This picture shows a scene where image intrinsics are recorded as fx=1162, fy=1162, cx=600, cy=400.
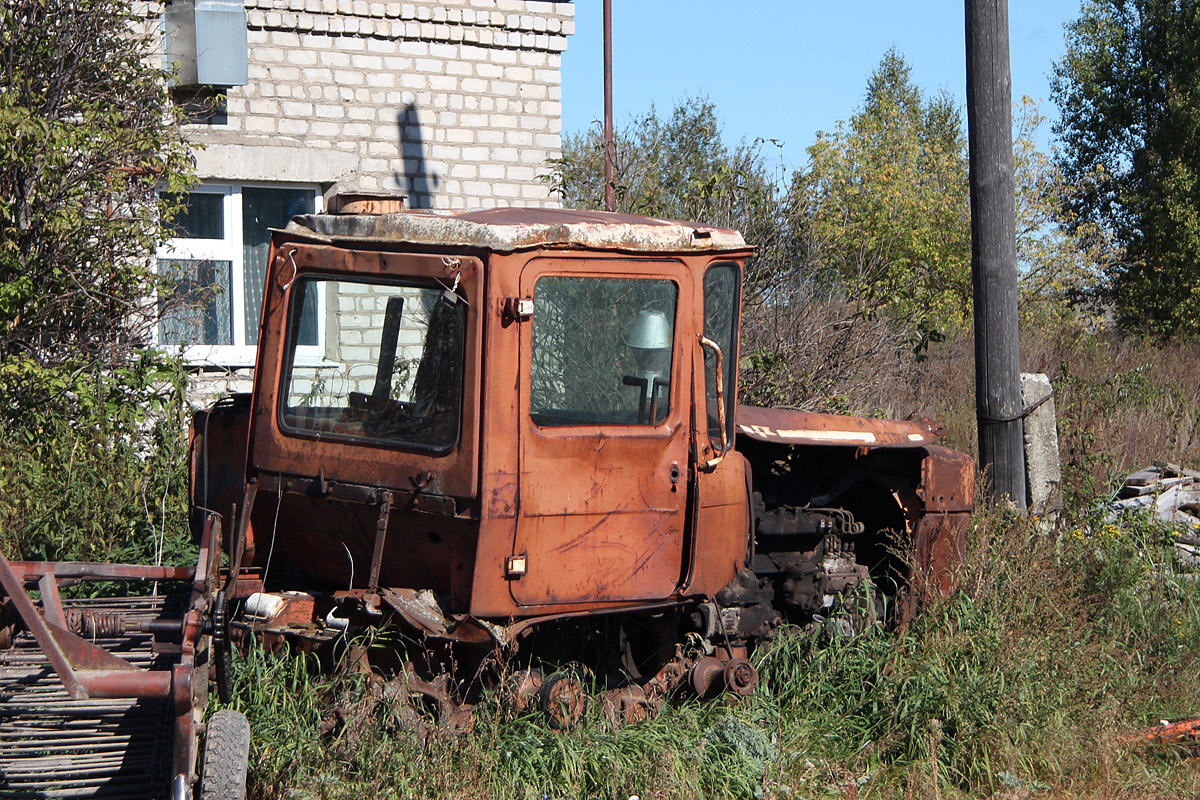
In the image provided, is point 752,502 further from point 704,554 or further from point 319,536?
point 319,536

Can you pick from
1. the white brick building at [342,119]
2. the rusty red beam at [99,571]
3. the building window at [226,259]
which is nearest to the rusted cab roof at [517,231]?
the rusty red beam at [99,571]

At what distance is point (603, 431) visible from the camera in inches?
171

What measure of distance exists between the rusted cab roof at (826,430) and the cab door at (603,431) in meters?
0.71

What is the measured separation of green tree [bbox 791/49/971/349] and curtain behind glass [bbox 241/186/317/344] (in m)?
4.52

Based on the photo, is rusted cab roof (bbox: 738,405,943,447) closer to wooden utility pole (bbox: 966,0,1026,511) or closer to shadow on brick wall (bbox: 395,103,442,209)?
wooden utility pole (bbox: 966,0,1026,511)

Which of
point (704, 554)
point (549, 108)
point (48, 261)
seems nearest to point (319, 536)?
point (704, 554)

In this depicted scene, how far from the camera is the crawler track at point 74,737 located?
3602 mm

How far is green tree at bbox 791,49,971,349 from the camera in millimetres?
10188

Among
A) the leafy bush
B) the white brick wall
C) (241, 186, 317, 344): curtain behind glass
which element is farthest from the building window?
the leafy bush

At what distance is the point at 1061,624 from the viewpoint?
219 inches

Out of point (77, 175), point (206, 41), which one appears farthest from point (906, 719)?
point (206, 41)

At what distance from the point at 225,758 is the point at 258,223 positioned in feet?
25.6

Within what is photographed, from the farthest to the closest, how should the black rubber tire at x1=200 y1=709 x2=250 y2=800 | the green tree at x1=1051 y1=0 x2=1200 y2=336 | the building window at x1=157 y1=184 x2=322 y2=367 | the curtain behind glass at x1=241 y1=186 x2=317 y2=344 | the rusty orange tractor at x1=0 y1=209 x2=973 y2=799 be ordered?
the green tree at x1=1051 y1=0 x2=1200 y2=336
the curtain behind glass at x1=241 y1=186 x2=317 y2=344
the building window at x1=157 y1=184 x2=322 y2=367
the rusty orange tractor at x1=0 y1=209 x2=973 y2=799
the black rubber tire at x1=200 y1=709 x2=250 y2=800

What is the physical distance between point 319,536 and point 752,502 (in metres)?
1.81
